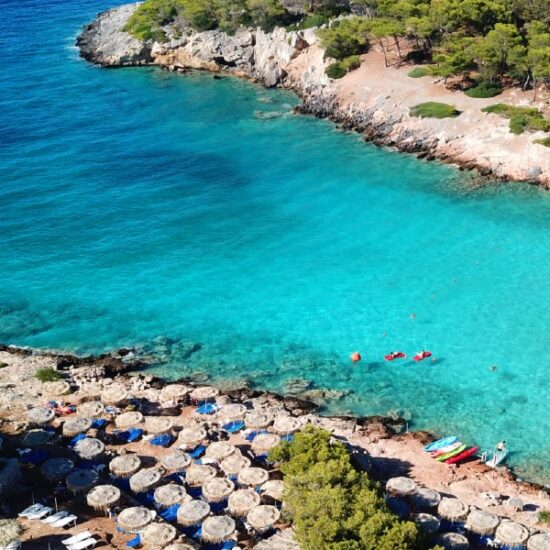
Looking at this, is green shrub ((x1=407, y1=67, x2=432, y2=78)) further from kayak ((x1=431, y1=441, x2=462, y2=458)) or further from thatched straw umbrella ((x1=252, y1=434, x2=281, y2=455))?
thatched straw umbrella ((x1=252, y1=434, x2=281, y2=455))

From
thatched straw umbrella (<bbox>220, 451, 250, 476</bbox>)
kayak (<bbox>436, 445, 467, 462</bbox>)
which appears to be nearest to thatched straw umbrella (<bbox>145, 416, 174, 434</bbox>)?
thatched straw umbrella (<bbox>220, 451, 250, 476</bbox>)

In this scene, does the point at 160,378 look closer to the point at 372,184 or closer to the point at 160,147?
the point at 372,184

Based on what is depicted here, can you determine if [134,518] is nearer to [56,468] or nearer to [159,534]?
[159,534]

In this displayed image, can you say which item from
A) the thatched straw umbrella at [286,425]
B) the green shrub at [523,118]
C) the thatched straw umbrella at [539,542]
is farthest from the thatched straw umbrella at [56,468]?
the green shrub at [523,118]

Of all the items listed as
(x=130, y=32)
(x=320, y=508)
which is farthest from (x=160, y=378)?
(x=130, y=32)

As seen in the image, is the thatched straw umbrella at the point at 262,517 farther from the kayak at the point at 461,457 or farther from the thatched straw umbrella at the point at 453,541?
the kayak at the point at 461,457
